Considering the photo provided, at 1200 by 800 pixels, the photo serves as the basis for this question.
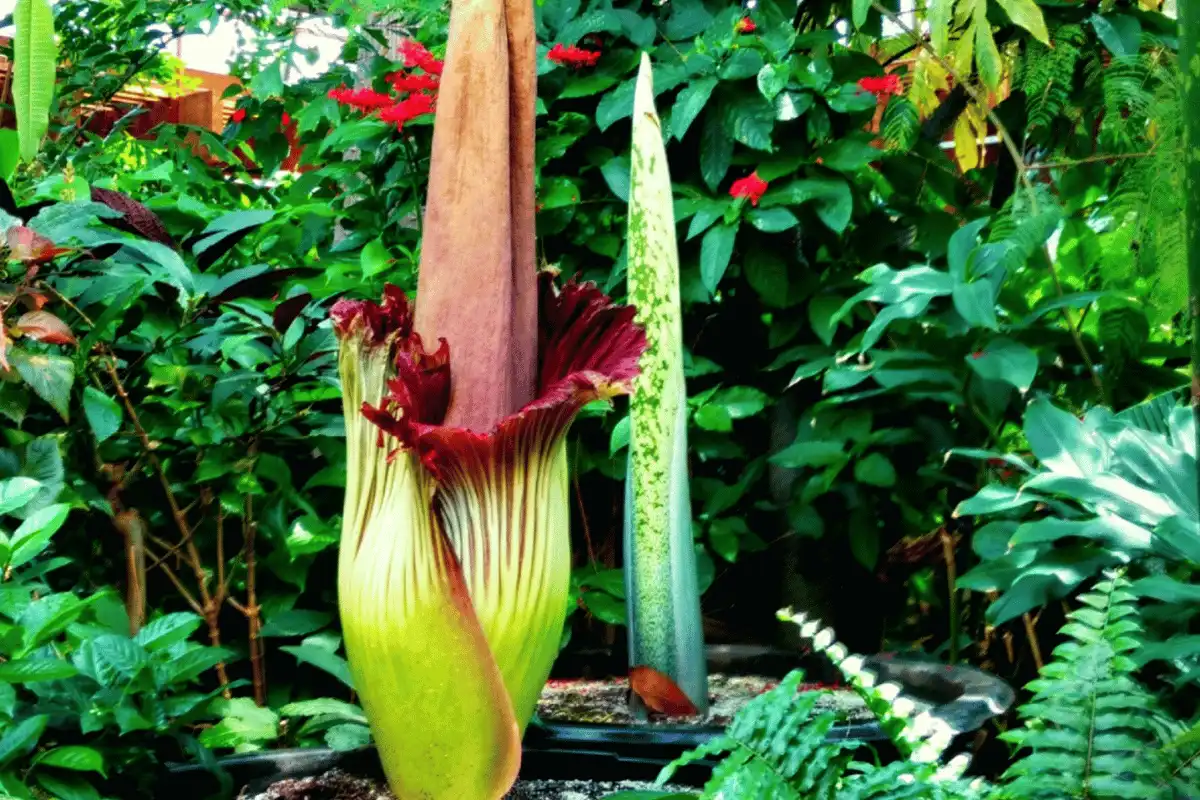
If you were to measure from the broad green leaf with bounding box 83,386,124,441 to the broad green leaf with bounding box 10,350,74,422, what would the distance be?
0.10 m

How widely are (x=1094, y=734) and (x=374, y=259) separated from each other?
1.30 m

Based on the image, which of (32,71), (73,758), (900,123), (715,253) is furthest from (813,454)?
(32,71)

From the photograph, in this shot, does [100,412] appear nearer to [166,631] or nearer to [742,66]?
[166,631]

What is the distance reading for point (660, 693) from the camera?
133 centimetres

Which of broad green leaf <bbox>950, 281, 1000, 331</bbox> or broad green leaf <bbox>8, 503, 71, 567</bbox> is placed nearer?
broad green leaf <bbox>8, 503, 71, 567</bbox>

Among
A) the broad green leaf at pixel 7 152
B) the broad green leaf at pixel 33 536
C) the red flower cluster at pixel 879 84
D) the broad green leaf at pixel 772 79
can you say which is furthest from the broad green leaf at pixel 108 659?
the red flower cluster at pixel 879 84

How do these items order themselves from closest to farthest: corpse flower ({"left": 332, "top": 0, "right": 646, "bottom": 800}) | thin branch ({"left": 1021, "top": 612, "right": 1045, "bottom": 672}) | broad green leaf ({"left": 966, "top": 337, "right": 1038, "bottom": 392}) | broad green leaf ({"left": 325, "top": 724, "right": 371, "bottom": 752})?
corpse flower ({"left": 332, "top": 0, "right": 646, "bottom": 800}) < broad green leaf ({"left": 325, "top": 724, "right": 371, "bottom": 752}) < broad green leaf ({"left": 966, "top": 337, "right": 1038, "bottom": 392}) < thin branch ({"left": 1021, "top": 612, "right": 1045, "bottom": 672})

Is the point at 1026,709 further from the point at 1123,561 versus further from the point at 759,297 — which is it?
the point at 759,297

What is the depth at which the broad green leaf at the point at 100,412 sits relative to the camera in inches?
51.3

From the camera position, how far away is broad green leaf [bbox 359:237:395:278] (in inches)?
71.0

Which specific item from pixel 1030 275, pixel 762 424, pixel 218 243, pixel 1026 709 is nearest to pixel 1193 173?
pixel 1026 709

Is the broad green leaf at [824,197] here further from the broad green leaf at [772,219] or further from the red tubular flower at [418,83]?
the red tubular flower at [418,83]

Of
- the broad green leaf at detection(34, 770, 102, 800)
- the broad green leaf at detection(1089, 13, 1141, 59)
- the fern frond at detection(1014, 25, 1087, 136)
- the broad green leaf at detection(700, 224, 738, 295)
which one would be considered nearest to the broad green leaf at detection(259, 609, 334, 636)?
the broad green leaf at detection(34, 770, 102, 800)

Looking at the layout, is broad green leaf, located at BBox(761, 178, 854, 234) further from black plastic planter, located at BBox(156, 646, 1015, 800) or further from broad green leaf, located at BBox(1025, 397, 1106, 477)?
black plastic planter, located at BBox(156, 646, 1015, 800)
